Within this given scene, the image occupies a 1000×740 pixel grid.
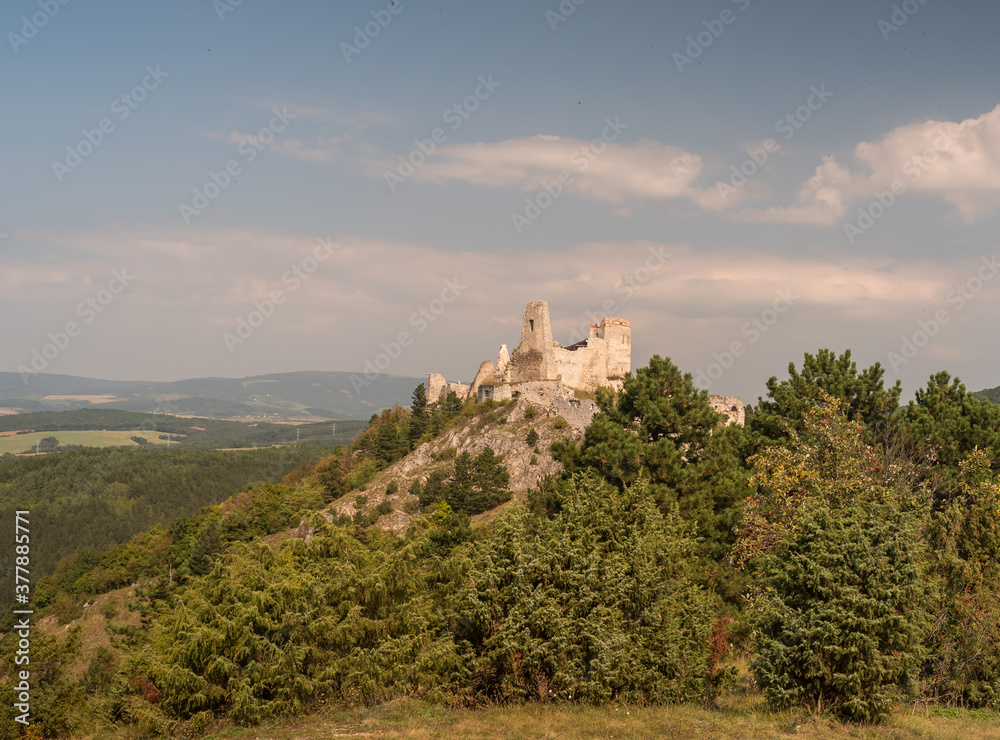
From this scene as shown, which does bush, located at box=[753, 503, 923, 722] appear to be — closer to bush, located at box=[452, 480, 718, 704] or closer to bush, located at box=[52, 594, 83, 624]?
bush, located at box=[452, 480, 718, 704]

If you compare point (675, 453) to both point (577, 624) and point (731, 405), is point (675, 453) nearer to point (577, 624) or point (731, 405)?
point (577, 624)

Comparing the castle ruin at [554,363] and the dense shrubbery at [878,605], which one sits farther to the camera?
the castle ruin at [554,363]

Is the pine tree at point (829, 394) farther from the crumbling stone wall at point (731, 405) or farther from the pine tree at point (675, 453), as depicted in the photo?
the crumbling stone wall at point (731, 405)

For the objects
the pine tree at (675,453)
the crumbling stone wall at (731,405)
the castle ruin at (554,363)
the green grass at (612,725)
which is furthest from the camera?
the castle ruin at (554,363)

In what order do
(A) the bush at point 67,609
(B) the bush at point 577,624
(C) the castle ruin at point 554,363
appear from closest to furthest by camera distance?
(B) the bush at point 577,624
(C) the castle ruin at point 554,363
(A) the bush at point 67,609

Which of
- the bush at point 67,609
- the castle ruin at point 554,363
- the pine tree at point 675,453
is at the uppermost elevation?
the castle ruin at point 554,363

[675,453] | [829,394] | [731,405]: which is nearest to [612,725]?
[675,453]

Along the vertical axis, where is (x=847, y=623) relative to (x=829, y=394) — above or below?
below

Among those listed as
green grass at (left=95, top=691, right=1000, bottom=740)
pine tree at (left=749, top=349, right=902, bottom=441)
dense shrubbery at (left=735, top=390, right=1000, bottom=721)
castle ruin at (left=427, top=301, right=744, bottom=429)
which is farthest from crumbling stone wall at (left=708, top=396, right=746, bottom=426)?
green grass at (left=95, top=691, right=1000, bottom=740)

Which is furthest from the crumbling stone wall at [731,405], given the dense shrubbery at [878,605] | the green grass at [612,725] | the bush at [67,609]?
the bush at [67,609]

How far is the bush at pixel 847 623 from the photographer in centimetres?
1319

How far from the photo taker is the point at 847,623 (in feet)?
43.5

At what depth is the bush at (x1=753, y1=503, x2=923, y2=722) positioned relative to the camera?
1319cm

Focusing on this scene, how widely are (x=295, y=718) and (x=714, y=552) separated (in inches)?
555
